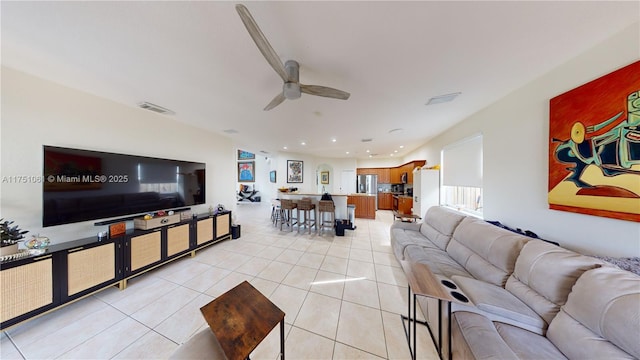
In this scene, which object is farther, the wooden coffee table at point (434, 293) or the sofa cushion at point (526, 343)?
the wooden coffee table at point (434, 293)

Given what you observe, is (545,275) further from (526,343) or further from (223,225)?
(223,225)

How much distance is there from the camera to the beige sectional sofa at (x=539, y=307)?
3.10 ft

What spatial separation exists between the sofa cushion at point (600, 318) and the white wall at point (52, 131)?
5.01 metres

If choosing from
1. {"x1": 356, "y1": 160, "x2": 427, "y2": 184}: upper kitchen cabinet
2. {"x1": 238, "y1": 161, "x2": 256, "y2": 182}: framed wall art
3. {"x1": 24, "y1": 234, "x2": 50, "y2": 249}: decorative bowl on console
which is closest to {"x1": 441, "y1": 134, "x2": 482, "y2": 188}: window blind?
{"x1": 356, "y1": 160, "x2": 427, "y2": 184}: upper kitchen cabinet

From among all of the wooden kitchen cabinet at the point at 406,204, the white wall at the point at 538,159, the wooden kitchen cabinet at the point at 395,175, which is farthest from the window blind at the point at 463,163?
the wooden kitchen cabinet at the point at 395,175

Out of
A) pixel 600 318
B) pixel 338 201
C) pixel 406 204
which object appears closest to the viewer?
pixel 600 318

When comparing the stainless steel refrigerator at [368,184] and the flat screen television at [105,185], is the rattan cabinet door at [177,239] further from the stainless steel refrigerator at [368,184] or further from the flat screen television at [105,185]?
the stainless steel refrigerator at [368,184]

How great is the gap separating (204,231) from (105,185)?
1626 millimetres

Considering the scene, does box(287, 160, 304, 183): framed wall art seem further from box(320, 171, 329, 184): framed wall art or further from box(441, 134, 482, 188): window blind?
box(441, 134, 482, 188): window blind

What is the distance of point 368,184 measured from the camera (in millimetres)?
8203

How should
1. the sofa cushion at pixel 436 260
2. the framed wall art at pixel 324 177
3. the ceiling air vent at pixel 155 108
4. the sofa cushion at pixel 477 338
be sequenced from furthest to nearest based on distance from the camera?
the framed wall art at pixel 324 177 → the ceiling air vent at pixel 155 108 → the sofa cushion at pixel 436 260 → the sofa cushion at pixel 477 338

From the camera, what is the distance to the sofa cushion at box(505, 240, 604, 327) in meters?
1.24

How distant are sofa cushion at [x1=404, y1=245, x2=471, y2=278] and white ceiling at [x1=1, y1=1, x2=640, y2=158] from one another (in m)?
2.29

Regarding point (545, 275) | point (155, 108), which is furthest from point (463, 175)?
point (155, 108)
